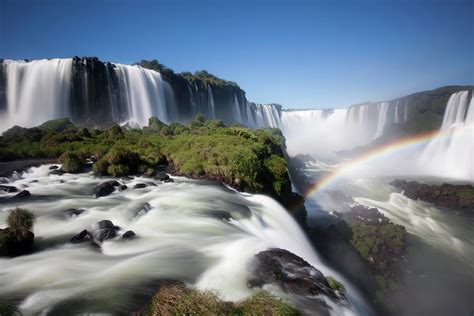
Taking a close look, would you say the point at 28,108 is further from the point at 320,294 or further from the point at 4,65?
the point at 320,294

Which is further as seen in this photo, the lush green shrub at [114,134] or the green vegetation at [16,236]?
the lush green shrub at [114,134]

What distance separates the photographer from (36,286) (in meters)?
5.57

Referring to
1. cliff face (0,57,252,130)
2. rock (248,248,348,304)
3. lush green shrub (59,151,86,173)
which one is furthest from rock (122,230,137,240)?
cliff face (0,57,252,130)

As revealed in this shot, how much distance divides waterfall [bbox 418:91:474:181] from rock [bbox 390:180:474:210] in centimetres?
1659

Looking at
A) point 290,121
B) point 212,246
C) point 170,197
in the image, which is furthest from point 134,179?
point 290,121

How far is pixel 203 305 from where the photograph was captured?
443cm

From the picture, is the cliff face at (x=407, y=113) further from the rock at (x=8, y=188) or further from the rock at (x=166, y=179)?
the rock at (x=8, y=188)

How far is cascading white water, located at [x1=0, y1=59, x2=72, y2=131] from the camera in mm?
37719

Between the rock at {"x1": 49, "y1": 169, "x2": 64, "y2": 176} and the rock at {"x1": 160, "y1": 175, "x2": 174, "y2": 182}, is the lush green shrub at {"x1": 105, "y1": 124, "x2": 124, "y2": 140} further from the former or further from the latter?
the rock at {"x1": 160, "y1": 175, "x2": 174, "y2": 182}

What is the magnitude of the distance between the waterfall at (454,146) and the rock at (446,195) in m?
16.6

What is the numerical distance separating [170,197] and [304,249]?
18.4 feet

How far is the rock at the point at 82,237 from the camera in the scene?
789 centimetres

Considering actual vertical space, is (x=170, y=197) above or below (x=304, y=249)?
above

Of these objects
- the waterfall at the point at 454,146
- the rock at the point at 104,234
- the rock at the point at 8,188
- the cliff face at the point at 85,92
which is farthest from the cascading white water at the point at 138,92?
the waterfall at the point at 454,146
